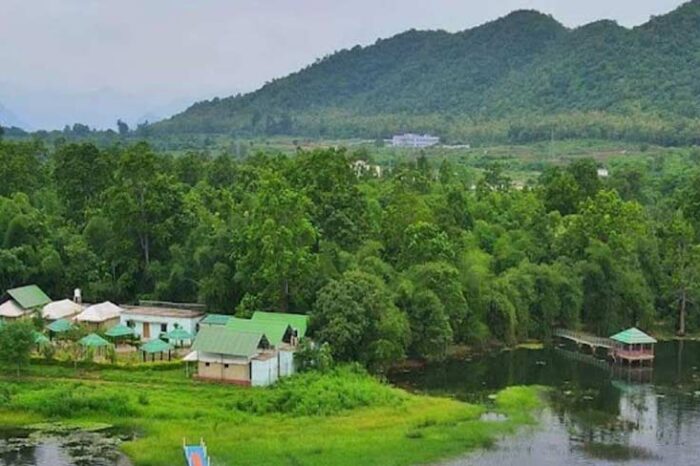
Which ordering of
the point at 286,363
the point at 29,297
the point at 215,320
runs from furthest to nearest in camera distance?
the point at 29,297
the point at 215,320
the point at 286,363

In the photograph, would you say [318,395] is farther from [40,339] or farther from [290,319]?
[40,339]

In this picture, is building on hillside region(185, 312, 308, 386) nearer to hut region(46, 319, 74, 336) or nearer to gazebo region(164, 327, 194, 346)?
gazebo region(164, 327, 194, 346)

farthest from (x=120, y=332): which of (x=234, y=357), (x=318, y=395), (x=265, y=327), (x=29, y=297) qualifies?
(x=318, y=395)

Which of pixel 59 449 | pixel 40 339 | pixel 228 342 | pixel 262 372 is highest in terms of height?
pixel 228 342

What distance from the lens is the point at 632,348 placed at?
4856cm

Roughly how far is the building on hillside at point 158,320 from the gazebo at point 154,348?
8.34 feet

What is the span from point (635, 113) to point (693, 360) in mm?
94431

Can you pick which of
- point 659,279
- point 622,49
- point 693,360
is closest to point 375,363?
point 693,360

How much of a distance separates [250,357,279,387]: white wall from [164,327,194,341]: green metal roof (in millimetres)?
6590

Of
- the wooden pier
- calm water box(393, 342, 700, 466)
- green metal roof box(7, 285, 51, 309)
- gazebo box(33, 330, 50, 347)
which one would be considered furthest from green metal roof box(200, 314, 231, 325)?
the wooden pier

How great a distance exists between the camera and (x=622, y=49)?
6442 inches

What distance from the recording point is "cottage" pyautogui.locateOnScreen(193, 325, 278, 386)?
1563 inches

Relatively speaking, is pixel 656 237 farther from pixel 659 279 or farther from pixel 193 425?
pixel 193 425

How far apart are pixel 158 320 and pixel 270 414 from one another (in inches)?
489
